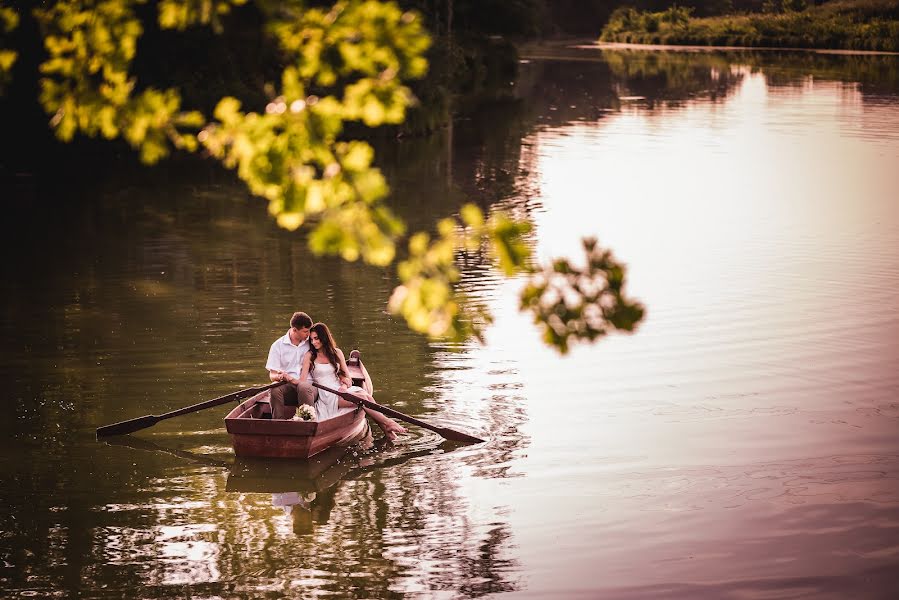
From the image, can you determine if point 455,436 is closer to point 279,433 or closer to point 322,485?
point 322,485

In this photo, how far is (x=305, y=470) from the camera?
38.1 ft

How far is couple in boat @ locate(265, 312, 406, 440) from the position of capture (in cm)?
1208

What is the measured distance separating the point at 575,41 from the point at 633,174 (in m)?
89.6

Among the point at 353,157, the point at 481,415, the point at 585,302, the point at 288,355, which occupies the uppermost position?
the point at 353,157

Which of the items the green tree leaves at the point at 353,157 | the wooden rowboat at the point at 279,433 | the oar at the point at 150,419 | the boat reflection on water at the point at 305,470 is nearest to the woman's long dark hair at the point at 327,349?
the wooden rowboat at the point at 279,433

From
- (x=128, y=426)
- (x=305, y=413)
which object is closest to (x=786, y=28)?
(x=305, y=413)

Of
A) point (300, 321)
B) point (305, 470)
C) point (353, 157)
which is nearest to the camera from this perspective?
point (353, 157)

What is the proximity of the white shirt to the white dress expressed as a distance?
16 centimetres

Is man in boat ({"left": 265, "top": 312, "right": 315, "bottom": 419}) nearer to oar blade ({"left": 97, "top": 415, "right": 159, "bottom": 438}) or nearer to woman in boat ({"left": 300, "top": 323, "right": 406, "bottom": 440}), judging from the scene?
woman in boat ({"left": 300, "top": 323, "right": 406, "bottom": 440})

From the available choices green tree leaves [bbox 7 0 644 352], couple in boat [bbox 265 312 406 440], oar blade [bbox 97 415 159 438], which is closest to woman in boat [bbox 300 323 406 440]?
couple in boat [bbox 265 312 406 440]

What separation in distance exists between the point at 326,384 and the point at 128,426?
6.23ft

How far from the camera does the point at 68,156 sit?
3238 centimetres

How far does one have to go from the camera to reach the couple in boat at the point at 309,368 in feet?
39.6

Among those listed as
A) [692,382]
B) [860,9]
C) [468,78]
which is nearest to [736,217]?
[692,382]
